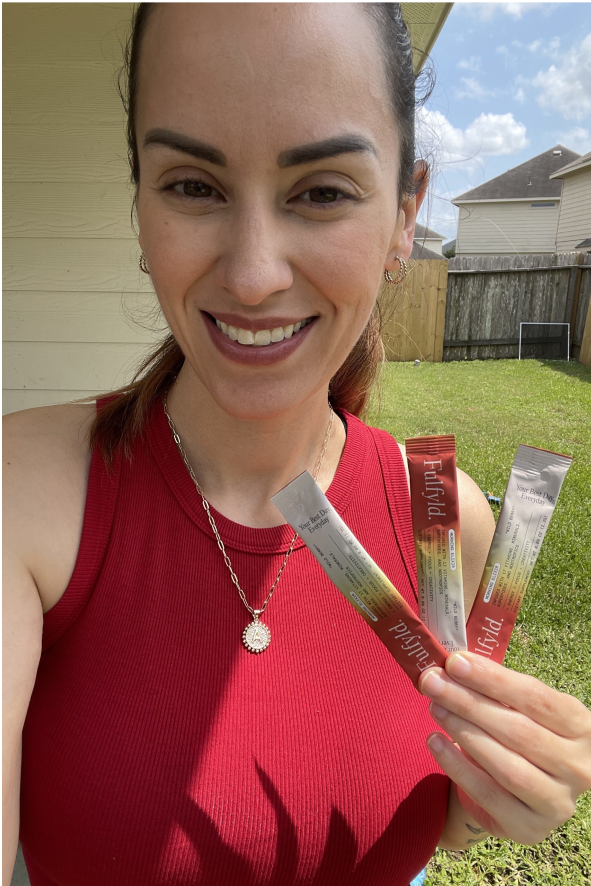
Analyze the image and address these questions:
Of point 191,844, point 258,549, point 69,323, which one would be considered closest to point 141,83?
point 258,549

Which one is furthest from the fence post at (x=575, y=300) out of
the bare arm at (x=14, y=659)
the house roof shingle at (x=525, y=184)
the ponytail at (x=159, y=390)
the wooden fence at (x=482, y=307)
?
the house roof shingle at (x=525, y=184)

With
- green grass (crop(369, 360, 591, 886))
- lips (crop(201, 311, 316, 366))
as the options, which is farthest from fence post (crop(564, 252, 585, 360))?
lips (crop(201, 311, 316, 366))

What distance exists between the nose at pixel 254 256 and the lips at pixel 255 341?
3.4 inches

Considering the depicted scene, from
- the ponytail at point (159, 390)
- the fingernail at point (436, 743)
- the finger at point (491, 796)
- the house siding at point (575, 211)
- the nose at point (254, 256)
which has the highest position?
the house siding at point (575, 211)

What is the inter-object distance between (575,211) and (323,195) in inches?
865

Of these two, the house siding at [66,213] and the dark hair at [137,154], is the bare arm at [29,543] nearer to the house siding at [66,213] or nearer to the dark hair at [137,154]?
the dark hair at [137,154]

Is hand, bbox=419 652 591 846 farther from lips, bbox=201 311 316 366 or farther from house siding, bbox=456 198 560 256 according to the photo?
house siding, bbox=456 198 560 256

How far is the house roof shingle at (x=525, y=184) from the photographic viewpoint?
97.7ft

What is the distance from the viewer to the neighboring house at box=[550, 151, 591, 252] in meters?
18.8

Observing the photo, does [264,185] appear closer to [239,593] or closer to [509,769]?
[239,593]

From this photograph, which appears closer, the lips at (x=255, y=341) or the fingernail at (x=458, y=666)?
the fingernail at (x=458, y=666)

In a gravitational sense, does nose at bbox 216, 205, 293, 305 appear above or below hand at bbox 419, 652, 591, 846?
above

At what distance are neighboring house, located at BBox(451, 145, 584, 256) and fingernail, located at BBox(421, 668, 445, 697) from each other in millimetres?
31056

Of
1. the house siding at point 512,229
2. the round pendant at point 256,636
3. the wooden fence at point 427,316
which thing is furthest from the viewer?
the house siding at point 512,229
